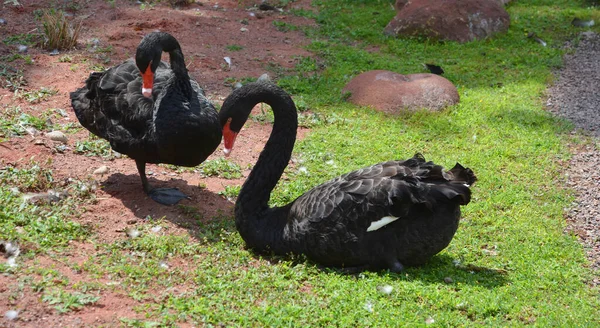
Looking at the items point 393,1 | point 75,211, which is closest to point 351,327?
point 75,211

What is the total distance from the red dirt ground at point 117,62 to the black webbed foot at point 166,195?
51mm

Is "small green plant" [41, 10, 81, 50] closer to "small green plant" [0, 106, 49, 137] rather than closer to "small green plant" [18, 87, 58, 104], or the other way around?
"small green plant" [18, 87, 58, 104]

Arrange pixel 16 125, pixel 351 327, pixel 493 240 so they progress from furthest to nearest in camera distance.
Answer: pixel 16 125
pixel 493 240
pixel 351 327

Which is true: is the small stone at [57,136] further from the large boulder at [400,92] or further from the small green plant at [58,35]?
the large boulder at [400,92]

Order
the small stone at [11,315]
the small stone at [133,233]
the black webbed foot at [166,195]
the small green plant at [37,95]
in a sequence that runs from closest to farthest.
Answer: the small stone at [11,315] → the small stone at [133,233] → the black webbed foot at [166,195] → the small green plant at [37,95]

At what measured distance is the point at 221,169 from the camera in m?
6.27

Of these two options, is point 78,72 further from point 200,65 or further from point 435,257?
point 435,257

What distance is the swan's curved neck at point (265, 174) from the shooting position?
4797 millimetres

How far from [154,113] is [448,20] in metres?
6.04

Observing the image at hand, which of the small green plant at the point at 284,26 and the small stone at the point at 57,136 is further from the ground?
the small stone at the point at 57,136

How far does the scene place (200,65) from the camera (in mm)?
8547

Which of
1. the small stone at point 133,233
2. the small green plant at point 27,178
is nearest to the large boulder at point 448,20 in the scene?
the small green plant at point 27,178

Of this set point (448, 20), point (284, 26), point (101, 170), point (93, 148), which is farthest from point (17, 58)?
point (448, 20)

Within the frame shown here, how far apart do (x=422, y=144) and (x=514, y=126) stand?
3.86ft
